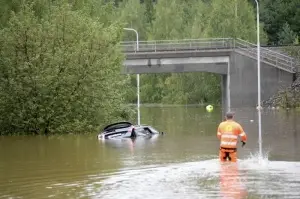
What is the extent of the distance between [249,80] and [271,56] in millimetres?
3195

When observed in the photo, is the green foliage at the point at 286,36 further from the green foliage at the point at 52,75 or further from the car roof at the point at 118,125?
the car roof at the point at 118,125

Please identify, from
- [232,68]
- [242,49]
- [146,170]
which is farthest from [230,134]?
[242,49]

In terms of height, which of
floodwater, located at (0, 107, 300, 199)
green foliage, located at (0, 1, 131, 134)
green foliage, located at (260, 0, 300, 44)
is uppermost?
green foliage, located at (260, 0, 300, 44)

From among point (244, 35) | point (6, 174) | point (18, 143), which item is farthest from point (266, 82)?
point (6, 174)

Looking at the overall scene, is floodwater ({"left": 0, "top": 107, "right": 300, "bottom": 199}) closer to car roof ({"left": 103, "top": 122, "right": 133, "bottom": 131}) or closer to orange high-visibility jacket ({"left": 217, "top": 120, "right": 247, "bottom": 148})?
orange high-visibility jacket ({"left": 217, "top": 120, "right": 247, "bottom": 148})

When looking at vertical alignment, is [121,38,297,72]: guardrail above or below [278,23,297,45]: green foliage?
below

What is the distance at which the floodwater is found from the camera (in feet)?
47.8

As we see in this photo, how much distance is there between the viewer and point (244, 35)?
80.5m

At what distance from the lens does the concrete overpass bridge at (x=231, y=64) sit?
62.0m

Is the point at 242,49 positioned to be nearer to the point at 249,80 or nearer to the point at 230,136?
the point at 249,80

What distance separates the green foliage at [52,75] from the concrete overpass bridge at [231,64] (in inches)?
1087

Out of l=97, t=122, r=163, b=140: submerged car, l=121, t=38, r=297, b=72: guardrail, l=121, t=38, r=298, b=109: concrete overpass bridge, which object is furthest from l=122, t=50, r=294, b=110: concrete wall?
l=97, t=122, r=163, b=140: submerged car

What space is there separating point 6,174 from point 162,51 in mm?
46029

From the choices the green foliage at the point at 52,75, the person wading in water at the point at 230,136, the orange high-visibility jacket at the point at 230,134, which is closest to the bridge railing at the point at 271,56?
the green foliage at the point at 52,75
